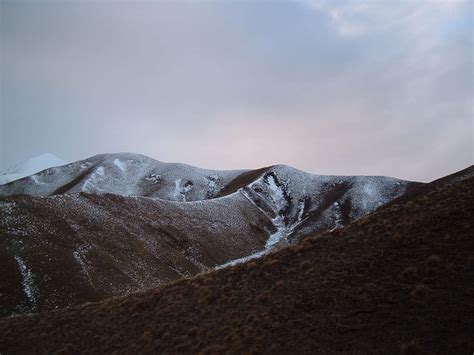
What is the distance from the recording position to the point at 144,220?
63.1 metres

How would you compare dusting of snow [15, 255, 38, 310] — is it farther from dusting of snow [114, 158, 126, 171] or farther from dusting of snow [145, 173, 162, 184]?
dusting of snow [114, 158, 126, 171]

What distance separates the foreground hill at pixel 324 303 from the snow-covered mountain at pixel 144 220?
47.6 feet

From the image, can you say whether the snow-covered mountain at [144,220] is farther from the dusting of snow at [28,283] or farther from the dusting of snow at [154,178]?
the dusting of snow at [154,178]

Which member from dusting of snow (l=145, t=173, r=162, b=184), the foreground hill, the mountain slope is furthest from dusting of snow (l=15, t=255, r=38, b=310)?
dusting of snow (l=145, t=173, r=162, b=184)

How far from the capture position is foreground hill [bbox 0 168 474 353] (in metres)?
11.8

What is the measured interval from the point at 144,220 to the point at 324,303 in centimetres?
5194

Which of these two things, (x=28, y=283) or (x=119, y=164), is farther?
(x=119, y=164)

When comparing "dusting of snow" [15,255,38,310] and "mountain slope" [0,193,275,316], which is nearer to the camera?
"dusting of snow" [15,255,38,310]

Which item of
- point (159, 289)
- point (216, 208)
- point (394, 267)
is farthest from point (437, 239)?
point (216, 208)

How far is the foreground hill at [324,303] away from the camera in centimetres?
1175

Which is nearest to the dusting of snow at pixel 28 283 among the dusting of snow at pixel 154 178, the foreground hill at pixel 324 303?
the foreground hill at pixel 324 303

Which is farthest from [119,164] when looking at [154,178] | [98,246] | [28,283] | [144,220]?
[28,283]

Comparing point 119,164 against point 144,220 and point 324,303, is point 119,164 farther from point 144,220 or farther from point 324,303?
point 324,303

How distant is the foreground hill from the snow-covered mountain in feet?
47.6
